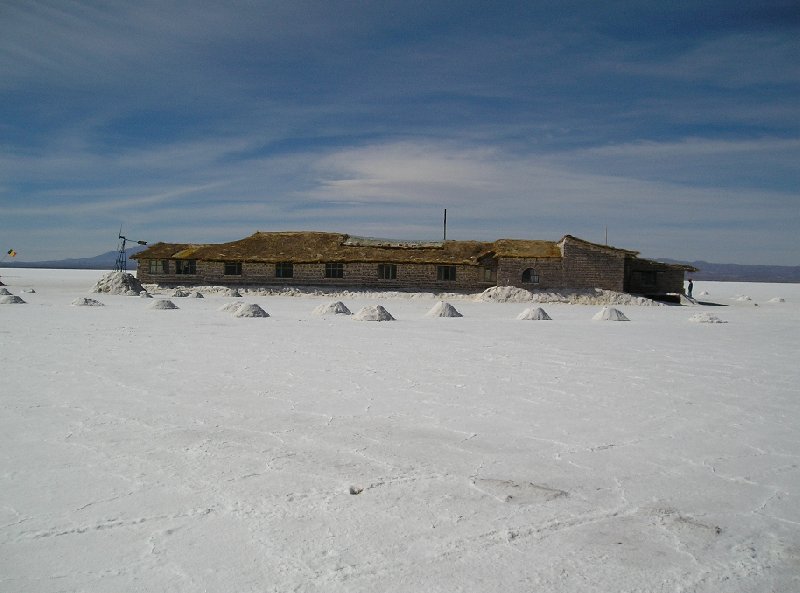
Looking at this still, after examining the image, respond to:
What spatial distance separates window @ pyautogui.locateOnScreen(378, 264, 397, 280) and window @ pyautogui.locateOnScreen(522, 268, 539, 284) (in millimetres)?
7352

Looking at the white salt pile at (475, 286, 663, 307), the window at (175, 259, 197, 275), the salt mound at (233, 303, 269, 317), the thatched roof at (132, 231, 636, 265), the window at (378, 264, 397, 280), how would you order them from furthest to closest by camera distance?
the window at (175, 259, 197, 275), the window at (378, 264, 397, 280), the thatched roof at (132, 231, 636, 265), the white salt pile at (475, 286, 663, 307), the salt mound at (233, 303, 269, 317)

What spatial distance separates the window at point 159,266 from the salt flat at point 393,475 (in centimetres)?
2861

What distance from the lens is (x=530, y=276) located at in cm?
3212

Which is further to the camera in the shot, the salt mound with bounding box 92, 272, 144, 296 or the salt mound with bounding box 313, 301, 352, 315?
the salt mound with bounding box 92, 272, 144, 296

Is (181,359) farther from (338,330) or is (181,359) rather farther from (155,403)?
(338,330)

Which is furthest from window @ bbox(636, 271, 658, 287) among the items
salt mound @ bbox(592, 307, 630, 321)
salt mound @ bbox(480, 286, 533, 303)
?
salt mound @ bbox(592, 307, 630, 321)

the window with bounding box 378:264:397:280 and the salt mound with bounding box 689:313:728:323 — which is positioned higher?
the window with bounding box 378:264:397:280

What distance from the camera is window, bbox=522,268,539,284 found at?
31984mm

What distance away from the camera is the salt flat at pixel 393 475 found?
303 cm

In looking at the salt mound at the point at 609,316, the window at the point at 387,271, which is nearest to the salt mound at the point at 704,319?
the salt mound at the point at 609,316

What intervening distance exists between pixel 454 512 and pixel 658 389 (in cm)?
484

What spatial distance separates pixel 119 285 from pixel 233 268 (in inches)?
289

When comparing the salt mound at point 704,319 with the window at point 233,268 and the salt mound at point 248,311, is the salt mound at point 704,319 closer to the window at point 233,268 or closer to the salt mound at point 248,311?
the salt mound at point 248,311

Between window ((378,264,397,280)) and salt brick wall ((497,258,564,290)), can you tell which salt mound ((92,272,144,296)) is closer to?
window ((378,264,397,280))
